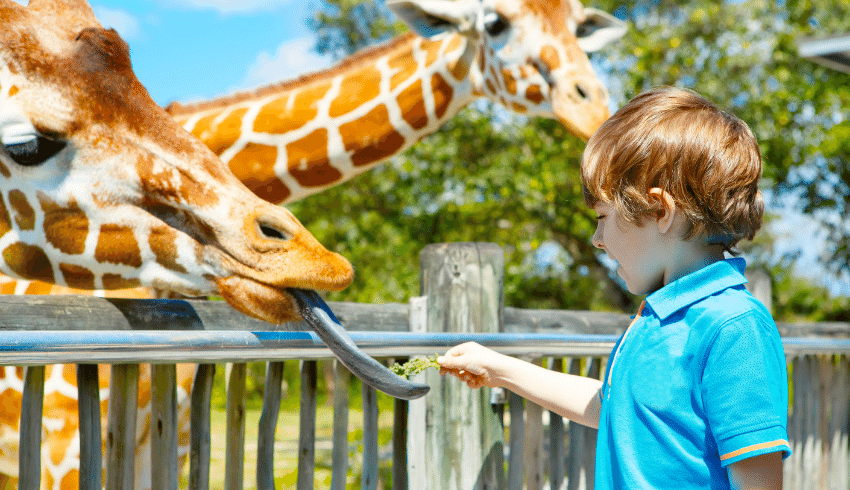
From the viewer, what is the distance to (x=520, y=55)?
159 inches

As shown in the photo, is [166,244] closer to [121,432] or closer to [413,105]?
[121,432]

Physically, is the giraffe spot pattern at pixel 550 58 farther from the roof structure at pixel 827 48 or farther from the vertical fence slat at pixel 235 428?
the vertical fence slat at pixel 235 428

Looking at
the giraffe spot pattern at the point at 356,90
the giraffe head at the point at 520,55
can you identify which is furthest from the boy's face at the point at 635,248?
the giraffe head at the point at 520,55

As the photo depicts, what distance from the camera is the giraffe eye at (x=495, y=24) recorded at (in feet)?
13.1

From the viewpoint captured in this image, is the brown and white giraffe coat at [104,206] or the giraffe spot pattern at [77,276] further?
the giraffe spot pattern at [77,276]

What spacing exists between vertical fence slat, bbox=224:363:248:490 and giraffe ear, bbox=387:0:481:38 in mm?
2629

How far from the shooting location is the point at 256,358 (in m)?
1.67

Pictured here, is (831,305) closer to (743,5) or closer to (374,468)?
(743,5)

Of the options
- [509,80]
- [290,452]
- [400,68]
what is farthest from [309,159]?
[290,452]

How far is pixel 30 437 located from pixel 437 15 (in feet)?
9.96

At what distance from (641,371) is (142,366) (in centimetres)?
157

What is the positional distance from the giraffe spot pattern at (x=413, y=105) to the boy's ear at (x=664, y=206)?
2.69 metres

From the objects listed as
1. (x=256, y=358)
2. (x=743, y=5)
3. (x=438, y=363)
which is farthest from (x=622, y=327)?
(x=743, y=5)

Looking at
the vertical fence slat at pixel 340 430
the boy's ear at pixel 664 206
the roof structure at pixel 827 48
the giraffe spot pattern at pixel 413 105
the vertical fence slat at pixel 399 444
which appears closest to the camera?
the boy's ear at pixel 664 206
